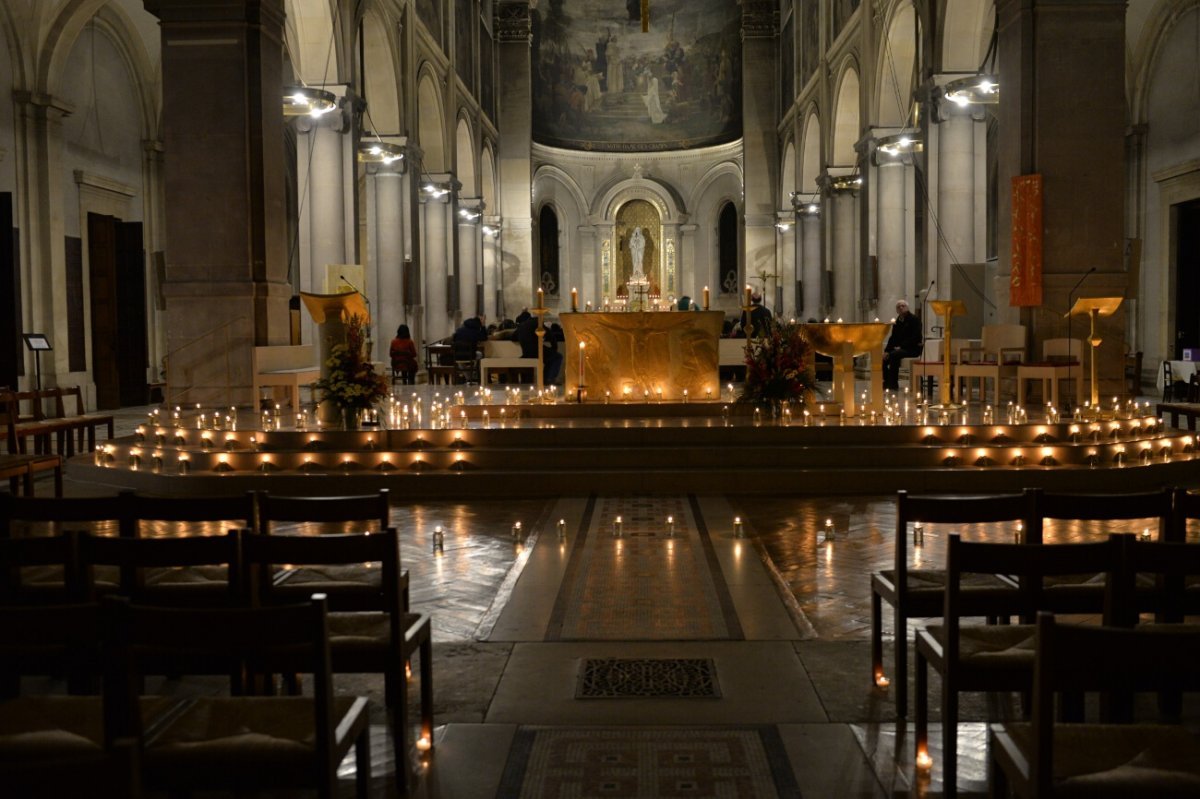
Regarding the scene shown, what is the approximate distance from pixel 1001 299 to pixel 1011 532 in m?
7.44

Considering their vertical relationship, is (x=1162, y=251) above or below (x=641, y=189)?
below

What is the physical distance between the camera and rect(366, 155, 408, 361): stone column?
2245 centimetres

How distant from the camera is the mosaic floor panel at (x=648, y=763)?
11.3ft

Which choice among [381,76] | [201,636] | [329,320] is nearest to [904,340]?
[329,320]

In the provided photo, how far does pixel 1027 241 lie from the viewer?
13336mm

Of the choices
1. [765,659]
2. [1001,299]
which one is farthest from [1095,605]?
[1001,299]

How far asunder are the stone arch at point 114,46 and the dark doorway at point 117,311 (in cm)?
250

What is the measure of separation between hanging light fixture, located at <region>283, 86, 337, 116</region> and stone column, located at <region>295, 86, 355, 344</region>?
2680 millimetres

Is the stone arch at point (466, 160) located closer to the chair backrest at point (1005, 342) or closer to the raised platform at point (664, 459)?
the chair backrest at point (1005, 342)

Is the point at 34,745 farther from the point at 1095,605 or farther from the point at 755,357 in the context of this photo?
the point at 755,357

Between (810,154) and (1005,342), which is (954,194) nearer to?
(1005,342)

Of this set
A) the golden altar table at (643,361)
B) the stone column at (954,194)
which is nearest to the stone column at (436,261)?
the stone column at (954,194)

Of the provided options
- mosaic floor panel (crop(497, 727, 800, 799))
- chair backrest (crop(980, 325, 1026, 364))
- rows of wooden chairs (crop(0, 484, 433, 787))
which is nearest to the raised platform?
chair backrest (crop(980, 325, 1026, 364))

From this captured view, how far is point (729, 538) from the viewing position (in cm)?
751
